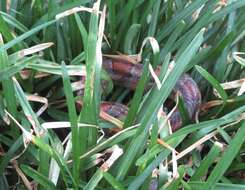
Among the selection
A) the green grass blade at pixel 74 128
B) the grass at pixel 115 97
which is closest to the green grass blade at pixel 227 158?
the grass at pixel 115 97

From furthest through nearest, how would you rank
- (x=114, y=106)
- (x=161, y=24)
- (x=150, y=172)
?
(x=161, y=24)
(x=114, y=106)
(x=150, y=172)

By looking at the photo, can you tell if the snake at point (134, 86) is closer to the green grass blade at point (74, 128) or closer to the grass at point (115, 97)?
the grass at point (115, 97)

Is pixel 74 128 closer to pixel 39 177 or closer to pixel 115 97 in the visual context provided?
pixel 39 177

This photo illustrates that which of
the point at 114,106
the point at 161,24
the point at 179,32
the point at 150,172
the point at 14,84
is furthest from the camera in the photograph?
the point at 161,24

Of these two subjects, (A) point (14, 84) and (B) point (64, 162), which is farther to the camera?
(A) point (14, 84)

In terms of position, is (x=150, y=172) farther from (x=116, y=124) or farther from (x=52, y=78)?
(x=52, y=78)

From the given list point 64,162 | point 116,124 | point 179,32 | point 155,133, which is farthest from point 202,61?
point 64,162

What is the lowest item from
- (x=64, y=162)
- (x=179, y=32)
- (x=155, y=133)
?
(x=64, y=162)

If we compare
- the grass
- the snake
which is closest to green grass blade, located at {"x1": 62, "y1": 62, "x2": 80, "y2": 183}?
the grass
